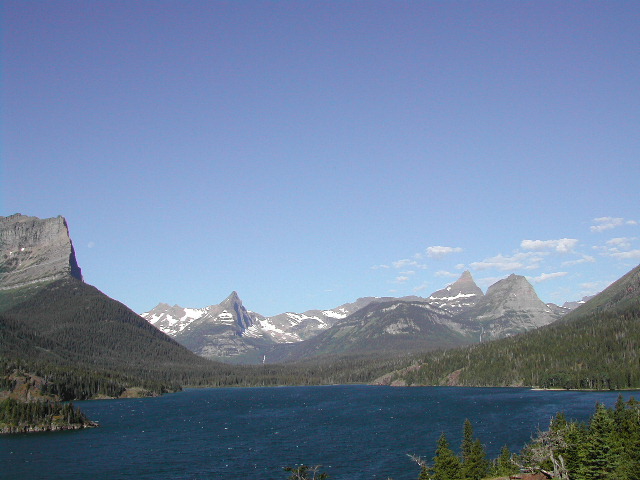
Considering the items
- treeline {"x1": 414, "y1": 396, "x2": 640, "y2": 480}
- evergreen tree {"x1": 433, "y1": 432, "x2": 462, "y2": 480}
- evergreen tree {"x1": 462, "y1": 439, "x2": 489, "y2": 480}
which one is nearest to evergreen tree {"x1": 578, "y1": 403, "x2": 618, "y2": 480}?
treeline {"x1": 414, "y1": 396, "x2": 640, "y2": 480}

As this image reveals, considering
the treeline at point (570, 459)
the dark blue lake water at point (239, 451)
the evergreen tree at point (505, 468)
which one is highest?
the treeline at point (570, 459)

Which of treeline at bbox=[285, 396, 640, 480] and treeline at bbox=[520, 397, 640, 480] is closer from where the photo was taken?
treeline at bbox=[520, 397, 640, 480]

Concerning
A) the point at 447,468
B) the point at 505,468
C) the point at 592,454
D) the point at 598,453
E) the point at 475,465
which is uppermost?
the point at 598,453

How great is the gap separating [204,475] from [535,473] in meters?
69.5

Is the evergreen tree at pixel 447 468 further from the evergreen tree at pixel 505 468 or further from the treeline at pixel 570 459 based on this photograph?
the evergreen tree at pixel 505 468

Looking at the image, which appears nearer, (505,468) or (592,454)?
(592,454)

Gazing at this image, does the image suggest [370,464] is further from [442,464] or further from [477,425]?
[477,425]

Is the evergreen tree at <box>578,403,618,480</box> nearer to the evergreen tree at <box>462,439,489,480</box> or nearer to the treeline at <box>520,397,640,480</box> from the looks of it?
the treeline at <box>520,397,640,480</box>

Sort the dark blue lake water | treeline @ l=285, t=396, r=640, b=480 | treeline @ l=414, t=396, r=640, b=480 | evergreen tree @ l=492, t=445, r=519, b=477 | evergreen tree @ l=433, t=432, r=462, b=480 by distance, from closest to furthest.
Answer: treeline @ l=285, t=396, r=640, b=480, treeline @ l=414, t=396, r=640, b=480, evergreen tree @ l=433, t=432, r=462, b=480, evergreen tree @ l=492, t=445, r=519, b=477, the dark blue lake water

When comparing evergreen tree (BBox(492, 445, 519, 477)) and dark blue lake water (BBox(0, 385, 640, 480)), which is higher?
evergreen tree (BBox(492, 445, 519, 477))

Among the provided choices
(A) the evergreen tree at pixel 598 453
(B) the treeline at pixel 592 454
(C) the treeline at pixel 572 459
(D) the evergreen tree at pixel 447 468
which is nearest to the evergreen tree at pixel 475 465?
(C) the treeline at pixel 572 459

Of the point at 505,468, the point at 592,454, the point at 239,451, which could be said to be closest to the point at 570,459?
the point at 592,454

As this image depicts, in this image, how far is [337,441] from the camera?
170875mm

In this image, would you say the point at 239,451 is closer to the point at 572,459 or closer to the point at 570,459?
the point at 570,459
